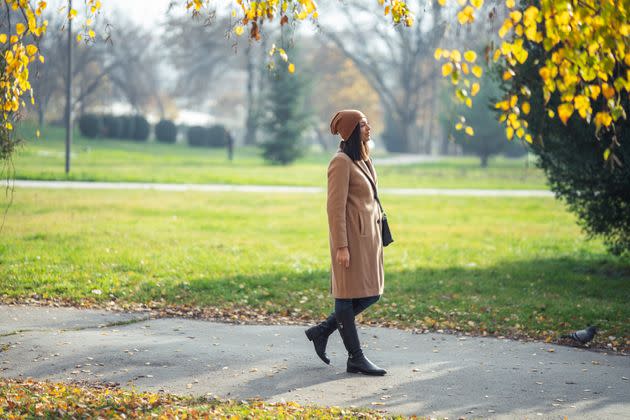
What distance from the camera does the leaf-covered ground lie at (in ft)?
16.4

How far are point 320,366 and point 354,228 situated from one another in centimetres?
119

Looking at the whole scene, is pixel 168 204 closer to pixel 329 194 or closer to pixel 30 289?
pixel 30 289

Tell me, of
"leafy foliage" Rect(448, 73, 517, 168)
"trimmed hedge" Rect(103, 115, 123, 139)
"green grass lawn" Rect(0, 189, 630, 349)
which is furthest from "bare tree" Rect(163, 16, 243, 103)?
"green grass lawn" Rect(0, 189, 630, 349)

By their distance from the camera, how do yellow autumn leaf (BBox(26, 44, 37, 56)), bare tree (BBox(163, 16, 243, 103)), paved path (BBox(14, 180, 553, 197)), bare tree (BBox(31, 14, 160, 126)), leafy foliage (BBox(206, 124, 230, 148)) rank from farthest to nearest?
1. bare tree (BBox(163, 16, 243, 103))
2. bare tree (BBox(31, 14, 160, 126))
3. leafy foliage (BBox(206, 124, 230, 148))
4. paved path (BBox(14, 180, 553, 197))
5. yellow autumn leaf (BBox(26, 44, 37, 56))

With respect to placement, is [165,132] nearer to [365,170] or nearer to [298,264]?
[298,264]

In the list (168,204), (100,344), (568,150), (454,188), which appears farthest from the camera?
(454,188)

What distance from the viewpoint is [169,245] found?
1288 centimetres

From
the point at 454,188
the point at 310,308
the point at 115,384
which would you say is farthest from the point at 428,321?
the point at 454,188

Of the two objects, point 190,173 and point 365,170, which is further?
point 190,173

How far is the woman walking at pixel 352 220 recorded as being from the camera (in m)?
5.92

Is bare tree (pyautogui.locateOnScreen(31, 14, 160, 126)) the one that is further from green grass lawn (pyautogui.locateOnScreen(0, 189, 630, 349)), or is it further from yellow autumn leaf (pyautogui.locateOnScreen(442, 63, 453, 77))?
yellow autumn leaf (pyautogui.locateOnScreen(442, 63, 453, 77))

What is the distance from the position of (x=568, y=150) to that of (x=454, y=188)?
16999mm

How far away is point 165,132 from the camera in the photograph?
54.1 meters

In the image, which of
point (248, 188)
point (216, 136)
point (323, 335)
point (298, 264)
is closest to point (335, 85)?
point (216, 136)
